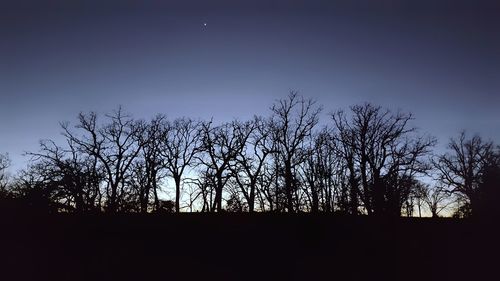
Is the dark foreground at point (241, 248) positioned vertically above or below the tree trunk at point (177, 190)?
below

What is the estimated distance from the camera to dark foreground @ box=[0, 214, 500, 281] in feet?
46.9

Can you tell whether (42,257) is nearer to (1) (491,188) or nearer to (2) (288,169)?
(2) (288,169)

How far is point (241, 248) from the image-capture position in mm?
16234

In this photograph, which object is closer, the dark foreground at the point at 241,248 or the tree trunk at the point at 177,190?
the dark foreground at the point at 241,248

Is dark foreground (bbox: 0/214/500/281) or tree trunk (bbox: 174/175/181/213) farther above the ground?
tree trunk (bbox: 174/175/181/213)

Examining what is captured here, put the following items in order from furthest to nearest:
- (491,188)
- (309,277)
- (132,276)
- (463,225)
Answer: (491,188)
(463,225)
(309,277)
(132,276)

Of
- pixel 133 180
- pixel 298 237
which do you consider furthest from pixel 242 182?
pixel 298 237

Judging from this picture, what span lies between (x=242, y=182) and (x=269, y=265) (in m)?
23.0

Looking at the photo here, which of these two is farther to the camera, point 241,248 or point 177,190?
point 177,190

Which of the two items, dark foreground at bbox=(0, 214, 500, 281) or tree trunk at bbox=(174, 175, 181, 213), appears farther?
tree trunk at bbox=(174, 175, 181, 213)

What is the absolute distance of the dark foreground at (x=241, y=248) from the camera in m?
14.3

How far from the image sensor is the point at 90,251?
15.2 meters

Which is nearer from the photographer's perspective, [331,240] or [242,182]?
[331,240]

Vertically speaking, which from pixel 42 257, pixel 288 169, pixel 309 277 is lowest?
pixel 309 277
